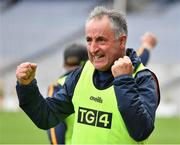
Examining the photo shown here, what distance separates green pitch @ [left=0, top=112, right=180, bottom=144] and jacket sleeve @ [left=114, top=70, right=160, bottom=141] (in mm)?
10145

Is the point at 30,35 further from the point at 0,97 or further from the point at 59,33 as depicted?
the point at 0,97

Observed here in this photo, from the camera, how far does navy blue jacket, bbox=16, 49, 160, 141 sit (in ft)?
12.7

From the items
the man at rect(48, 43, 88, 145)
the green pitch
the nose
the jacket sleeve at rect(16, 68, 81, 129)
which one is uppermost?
the nose

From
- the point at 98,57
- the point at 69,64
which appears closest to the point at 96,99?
the point at 98,57

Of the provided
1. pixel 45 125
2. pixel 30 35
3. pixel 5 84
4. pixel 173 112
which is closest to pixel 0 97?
pixel 5 84

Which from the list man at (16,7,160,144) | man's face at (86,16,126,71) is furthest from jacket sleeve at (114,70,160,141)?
man's face at (86,16,126,71)

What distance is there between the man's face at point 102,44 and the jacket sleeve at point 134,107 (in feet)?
0.63

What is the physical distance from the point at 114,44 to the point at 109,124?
0.46 meters

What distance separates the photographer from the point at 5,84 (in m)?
24.2

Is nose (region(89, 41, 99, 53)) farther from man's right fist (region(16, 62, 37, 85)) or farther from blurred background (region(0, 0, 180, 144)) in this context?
blurred background (region(0, 0, 180, 144))

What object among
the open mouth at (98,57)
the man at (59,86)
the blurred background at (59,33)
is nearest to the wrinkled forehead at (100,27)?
the open mouth at (98,57)

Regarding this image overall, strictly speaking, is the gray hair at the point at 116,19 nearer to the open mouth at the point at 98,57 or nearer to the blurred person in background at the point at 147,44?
the open mouth at the point at 98,57

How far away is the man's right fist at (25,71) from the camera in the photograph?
13.8 ft

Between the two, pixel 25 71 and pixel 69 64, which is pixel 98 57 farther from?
pixel 69 64
